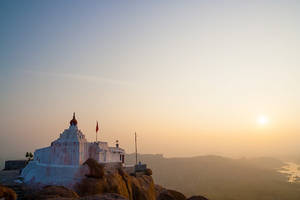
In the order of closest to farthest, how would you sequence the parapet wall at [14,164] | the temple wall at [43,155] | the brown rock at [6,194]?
the brown rock at [6,194] → the temple wall at [43,155] → the parapet wall at [14,164]

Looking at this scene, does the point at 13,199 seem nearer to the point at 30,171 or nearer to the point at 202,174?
the point at 30,171

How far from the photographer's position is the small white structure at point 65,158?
25016mm

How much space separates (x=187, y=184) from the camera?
12356cm

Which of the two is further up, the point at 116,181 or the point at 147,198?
the point at 116,181

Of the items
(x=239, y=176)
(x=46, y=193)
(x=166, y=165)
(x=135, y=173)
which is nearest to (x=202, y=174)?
(x=239, y=176)

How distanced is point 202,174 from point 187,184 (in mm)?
27602

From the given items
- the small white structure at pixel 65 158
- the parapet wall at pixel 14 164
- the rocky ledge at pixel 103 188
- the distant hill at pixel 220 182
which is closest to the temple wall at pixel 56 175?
the small white structure at pixel 65 158

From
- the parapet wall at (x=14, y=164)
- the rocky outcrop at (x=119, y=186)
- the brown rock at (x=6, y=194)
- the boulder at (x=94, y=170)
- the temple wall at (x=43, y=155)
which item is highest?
the temple wall at (x=43, y=155)

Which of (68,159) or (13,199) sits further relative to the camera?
(68,159)

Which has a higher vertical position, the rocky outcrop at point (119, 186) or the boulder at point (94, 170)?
the boulder at point (94, 170)

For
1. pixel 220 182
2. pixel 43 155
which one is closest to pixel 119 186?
pixel 43 155

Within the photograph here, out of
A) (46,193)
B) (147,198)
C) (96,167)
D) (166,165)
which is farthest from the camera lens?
(166,165)

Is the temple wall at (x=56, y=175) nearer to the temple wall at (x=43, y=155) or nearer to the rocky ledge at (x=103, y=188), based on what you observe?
the rocky ledge at (x=103, y=188)

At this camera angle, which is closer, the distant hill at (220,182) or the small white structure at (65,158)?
the small white structure at (65,158)
